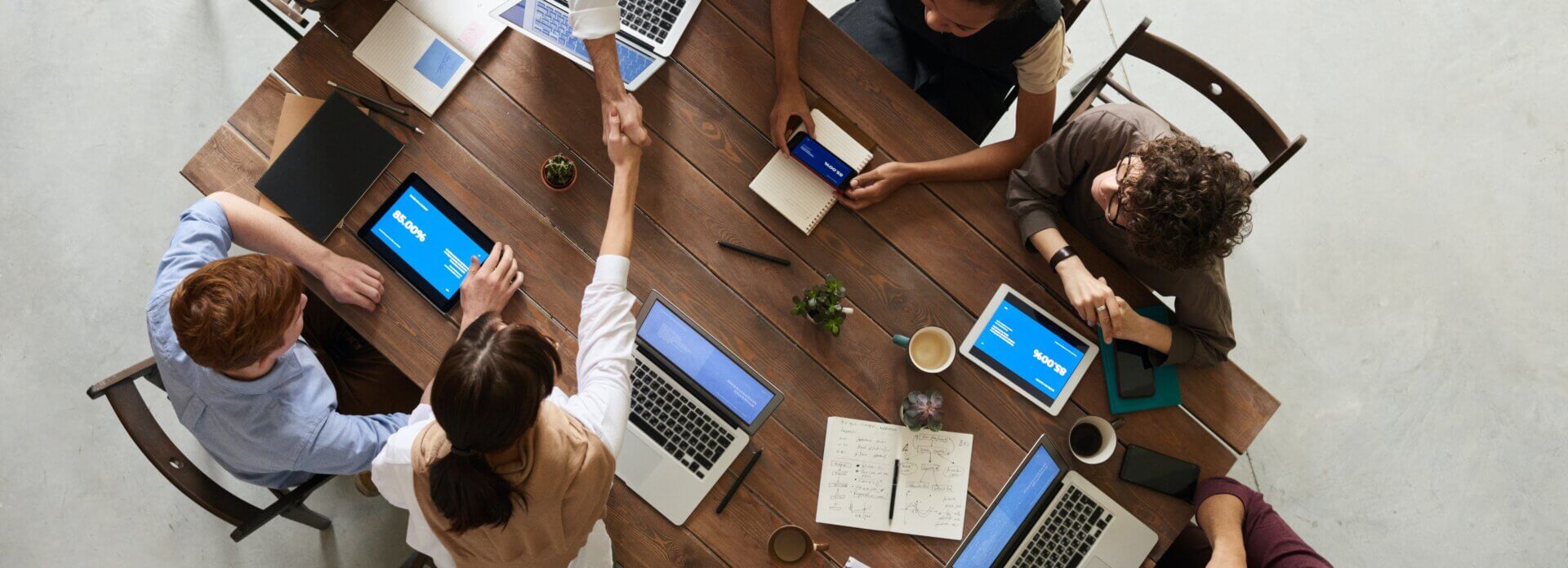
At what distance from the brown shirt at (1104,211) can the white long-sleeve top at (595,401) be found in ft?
3.03

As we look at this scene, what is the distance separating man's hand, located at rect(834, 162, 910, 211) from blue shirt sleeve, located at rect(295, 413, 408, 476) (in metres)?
1.13

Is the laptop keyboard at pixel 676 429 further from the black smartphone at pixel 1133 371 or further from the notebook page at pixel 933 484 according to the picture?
the black smartphone at pixel 1133 371

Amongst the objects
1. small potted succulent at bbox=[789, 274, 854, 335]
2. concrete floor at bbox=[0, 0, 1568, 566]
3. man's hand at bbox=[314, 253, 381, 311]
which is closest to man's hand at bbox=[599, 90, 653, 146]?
small potted succulent at bbox=[789, 274, 854, 335]

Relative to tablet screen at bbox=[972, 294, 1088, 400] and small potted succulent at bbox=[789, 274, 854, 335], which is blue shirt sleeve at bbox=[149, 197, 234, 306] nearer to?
small potted succulent at bbox=[789, 274, 854, 335]

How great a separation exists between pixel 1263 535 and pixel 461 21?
7.13 feet

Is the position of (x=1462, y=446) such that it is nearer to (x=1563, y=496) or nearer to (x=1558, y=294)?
(x=1563, y=496)

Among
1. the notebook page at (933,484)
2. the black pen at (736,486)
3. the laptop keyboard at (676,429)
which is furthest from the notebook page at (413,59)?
the notebook page at (933,484)

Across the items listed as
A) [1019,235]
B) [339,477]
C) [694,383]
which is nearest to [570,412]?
[694,383]

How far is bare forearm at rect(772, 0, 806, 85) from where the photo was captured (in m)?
1.92

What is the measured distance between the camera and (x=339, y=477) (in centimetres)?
262

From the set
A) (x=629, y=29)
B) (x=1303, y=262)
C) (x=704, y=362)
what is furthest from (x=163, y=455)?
(x=1303, y=262)

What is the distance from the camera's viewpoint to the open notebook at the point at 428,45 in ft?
6.27

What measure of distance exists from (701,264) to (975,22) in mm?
775

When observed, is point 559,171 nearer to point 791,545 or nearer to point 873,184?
point 873,184
